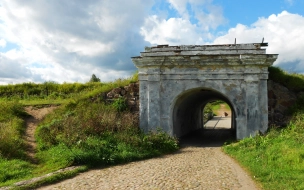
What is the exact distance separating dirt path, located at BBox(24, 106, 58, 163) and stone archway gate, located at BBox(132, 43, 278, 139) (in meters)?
4.28

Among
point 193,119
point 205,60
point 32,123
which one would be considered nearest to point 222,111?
point 193,119

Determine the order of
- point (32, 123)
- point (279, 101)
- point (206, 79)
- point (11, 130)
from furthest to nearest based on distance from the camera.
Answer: point (32, 123) → point (279, 101) → point (206, 79) → point (11, 130)

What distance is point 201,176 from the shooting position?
25.1ft

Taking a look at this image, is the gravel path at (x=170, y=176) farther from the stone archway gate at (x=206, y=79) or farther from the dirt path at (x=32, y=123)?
the dirt path at (x=32, y=123)

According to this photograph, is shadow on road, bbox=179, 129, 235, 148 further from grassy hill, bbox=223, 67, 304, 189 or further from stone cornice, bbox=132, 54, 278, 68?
stone cornice, bbox=132, 54, 278, 68

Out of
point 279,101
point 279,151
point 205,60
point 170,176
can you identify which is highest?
point 205,60

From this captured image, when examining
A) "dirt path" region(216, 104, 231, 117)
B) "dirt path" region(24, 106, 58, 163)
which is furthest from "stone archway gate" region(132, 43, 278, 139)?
"dirt path" region(216, 104, 231, 117)

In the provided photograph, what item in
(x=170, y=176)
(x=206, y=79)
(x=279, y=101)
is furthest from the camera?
(x=279, y=101)

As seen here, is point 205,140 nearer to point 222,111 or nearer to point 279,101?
point 279,101

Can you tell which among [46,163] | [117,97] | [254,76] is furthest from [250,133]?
[46,163]

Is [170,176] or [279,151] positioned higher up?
[279,151]

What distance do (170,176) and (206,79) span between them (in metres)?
5.39

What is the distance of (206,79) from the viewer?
12.0 metres

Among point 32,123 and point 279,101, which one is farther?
point 32,123
